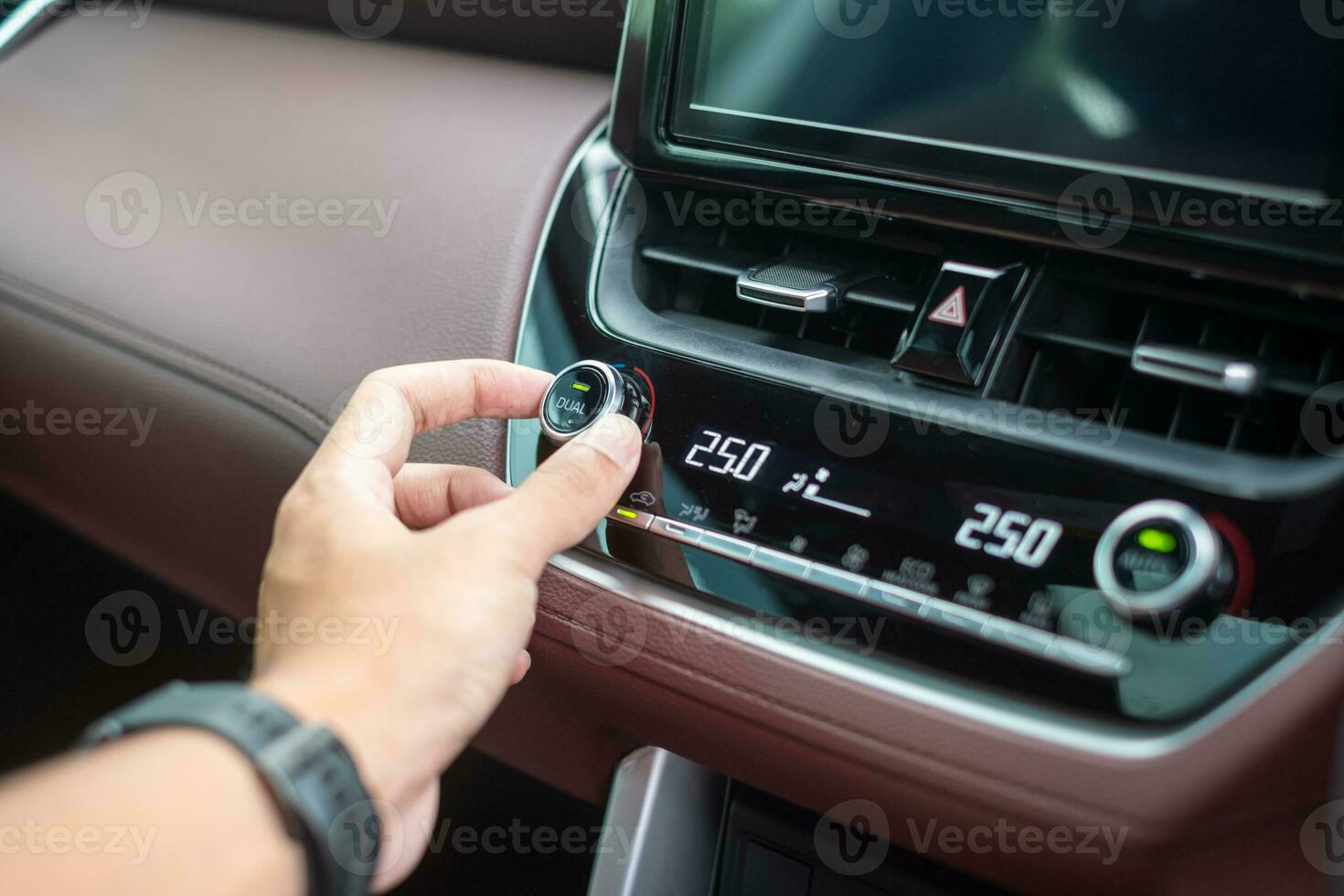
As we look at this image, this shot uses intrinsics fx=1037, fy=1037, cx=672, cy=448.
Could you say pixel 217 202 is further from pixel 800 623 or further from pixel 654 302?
pixel 800 623

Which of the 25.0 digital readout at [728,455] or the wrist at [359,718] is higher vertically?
the 25.0 digital readout at [728,455]

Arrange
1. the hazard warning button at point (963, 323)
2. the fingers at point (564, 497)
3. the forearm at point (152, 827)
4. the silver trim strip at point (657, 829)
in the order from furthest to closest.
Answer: the silver trim strip at point (657, 829)
the hazard warning button at point (963, 323)
the fingers at point (564, 497)
the forearm at point (152, 827)

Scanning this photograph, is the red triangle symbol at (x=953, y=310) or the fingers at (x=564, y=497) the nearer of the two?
the fingers at (x=564, y=497)

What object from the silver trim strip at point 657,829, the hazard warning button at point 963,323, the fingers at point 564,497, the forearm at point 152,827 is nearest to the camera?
the forearm at point 152,827

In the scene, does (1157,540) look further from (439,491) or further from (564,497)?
(439,491)

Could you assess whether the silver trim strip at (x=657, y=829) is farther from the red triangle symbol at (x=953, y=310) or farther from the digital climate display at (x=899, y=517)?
the red triangle symbol at (x=953, y=310)

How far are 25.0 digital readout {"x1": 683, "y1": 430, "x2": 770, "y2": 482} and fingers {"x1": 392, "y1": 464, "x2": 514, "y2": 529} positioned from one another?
0.14 meters

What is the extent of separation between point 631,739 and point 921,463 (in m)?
0.37

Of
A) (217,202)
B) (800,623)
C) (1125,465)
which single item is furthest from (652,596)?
(217,202)

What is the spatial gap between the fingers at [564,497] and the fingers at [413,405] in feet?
0.31

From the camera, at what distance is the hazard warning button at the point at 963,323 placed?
0.70 metres

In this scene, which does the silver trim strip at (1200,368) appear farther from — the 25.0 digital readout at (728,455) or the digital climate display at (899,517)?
the 25.0 digital readout at (728,455)

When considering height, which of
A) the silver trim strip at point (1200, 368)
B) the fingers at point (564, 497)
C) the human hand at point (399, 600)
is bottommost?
the human hand at point (399, 600)

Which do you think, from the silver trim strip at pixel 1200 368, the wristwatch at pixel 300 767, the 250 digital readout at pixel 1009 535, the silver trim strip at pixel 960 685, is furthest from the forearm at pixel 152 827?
the silver trim strip at pixel 1200 368
